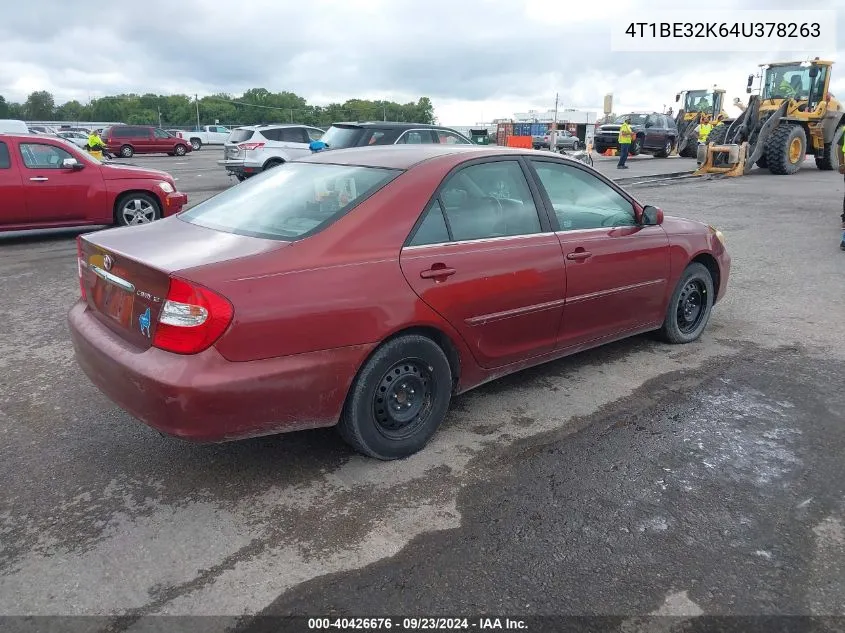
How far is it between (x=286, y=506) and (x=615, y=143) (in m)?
30.2

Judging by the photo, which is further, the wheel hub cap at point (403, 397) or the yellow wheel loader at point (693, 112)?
the yellow wheel loader at point (693, 112)

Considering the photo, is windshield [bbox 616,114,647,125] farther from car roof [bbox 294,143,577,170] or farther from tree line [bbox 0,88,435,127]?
tree line [bbox 0,88,435,127]

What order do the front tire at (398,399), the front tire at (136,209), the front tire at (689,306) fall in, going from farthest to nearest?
1. the front tire at (136,209)
2. the front tire at (689,306)
3. the front tire at (398,399)

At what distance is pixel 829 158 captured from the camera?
20.5 metres

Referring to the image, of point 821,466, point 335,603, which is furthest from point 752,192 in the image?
point 335,603

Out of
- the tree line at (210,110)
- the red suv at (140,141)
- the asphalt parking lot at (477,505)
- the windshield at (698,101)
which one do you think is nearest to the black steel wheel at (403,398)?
the asphalt parking lot at (477,505)

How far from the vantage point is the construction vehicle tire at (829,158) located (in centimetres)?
1986

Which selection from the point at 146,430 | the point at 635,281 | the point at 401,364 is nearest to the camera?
the point at 401,364

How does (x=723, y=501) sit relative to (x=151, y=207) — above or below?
below

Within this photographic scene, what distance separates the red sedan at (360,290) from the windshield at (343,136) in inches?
319

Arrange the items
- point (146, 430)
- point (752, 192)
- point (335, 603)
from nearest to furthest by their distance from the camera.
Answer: point (335, 603)
point (146, 430)
point (752, 192)

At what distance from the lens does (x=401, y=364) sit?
10.8 feet

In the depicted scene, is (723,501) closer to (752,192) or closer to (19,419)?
(19,419)

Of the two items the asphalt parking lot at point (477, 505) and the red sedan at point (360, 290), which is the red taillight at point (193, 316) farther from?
the asphalt parking lot at point (477, 505)
